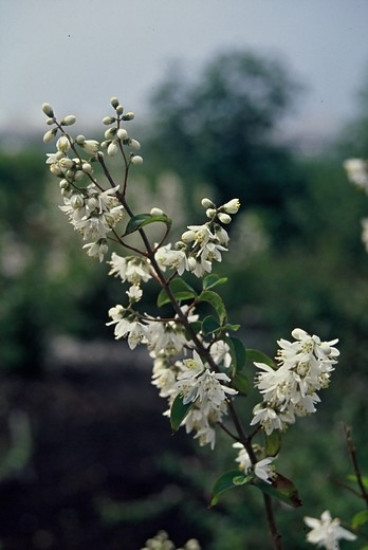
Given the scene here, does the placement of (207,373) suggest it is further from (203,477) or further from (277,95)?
(277,95)

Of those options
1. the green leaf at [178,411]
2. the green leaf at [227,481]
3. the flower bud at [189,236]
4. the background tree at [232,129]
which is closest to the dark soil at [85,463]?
the green leaf at [227,481]

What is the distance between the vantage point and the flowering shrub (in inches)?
46.4

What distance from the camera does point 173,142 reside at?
15469 mm

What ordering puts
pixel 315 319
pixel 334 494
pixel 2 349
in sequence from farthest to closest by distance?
pixel 2 349
pixel 315 319
pixel 334 494

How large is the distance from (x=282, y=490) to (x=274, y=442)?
9 centimetres

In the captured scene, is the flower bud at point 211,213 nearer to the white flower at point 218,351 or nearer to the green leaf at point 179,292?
the green leaf at point 179,292

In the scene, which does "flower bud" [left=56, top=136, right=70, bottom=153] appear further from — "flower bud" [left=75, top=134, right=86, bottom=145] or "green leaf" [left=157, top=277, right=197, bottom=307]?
"green leaf" [left=157, top=277, right=197, bottom=307]

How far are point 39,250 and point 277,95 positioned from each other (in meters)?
8.93

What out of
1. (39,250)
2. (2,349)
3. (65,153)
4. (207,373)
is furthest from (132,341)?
(39,250)

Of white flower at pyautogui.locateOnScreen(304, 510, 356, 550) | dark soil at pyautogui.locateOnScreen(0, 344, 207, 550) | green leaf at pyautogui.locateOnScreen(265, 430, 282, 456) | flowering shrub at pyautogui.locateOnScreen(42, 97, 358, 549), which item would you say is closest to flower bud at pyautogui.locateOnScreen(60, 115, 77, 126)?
flowering shrub at pyautogui.locateOnScreen(42, 97, 358, 549)

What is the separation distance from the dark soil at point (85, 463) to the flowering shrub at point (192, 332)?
Result: 2524 mm

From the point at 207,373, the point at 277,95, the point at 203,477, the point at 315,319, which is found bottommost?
the point at 207,373

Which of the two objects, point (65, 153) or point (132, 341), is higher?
point (65, 153)

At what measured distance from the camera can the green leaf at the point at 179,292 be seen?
131cm
